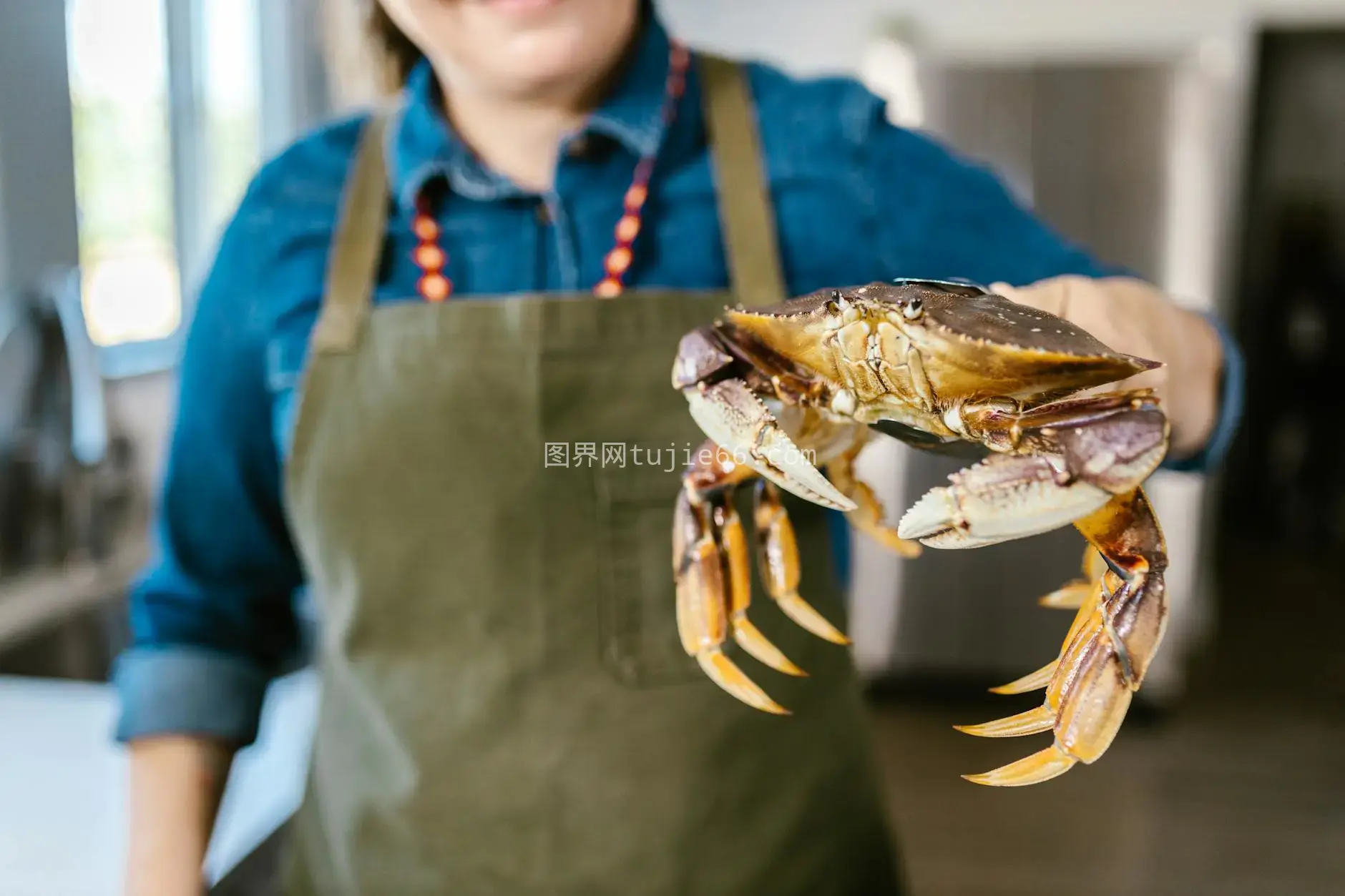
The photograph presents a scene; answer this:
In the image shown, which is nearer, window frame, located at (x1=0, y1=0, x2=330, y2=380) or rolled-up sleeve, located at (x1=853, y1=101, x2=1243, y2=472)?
rolled-up sleeve, located at (x1=853, y1=101, x2=1243, y2=472)

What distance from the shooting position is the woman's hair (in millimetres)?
1014

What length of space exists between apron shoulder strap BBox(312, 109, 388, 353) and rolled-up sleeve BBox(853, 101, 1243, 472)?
446 mm

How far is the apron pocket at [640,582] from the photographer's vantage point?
852 millimetres

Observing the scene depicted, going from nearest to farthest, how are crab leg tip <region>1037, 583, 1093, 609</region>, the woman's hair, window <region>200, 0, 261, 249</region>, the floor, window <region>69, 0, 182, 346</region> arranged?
crab leg tip <region>1037, 583, 1093, 609</region> < the woman's hair < window <region>69, 0, 182, 346</region> < the floor < window <region>200, 0, 261, 249</region>

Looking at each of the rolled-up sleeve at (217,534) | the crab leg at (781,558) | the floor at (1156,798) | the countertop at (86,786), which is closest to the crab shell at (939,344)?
the crab leg at (781,558)

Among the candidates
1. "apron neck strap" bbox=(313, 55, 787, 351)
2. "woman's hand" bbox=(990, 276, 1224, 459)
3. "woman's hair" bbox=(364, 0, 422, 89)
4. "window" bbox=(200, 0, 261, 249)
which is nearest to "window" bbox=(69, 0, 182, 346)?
"window" bbox=(200, 0, 261, 249)

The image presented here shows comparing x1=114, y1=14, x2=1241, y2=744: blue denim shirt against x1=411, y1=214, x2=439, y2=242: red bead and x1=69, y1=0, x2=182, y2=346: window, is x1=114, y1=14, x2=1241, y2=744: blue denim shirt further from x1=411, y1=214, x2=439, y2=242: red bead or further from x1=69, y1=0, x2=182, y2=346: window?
x1=69, y1=0, x2=182, y2=346: window

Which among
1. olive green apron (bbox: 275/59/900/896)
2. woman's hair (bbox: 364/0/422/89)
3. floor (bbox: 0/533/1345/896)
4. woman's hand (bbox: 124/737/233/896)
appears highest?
woman's hair (bbox: 364/0/422/89)

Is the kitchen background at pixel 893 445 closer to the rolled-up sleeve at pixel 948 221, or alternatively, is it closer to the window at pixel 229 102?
the window at pixel 229 102

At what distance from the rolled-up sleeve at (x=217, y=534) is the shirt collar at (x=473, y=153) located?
149mm

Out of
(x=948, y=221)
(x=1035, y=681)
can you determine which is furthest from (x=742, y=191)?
(x=1035, y=681)

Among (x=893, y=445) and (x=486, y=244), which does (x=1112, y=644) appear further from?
(x=893, y=445)

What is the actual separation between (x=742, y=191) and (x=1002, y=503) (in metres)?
0.49

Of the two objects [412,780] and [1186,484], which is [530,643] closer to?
[412,780]
